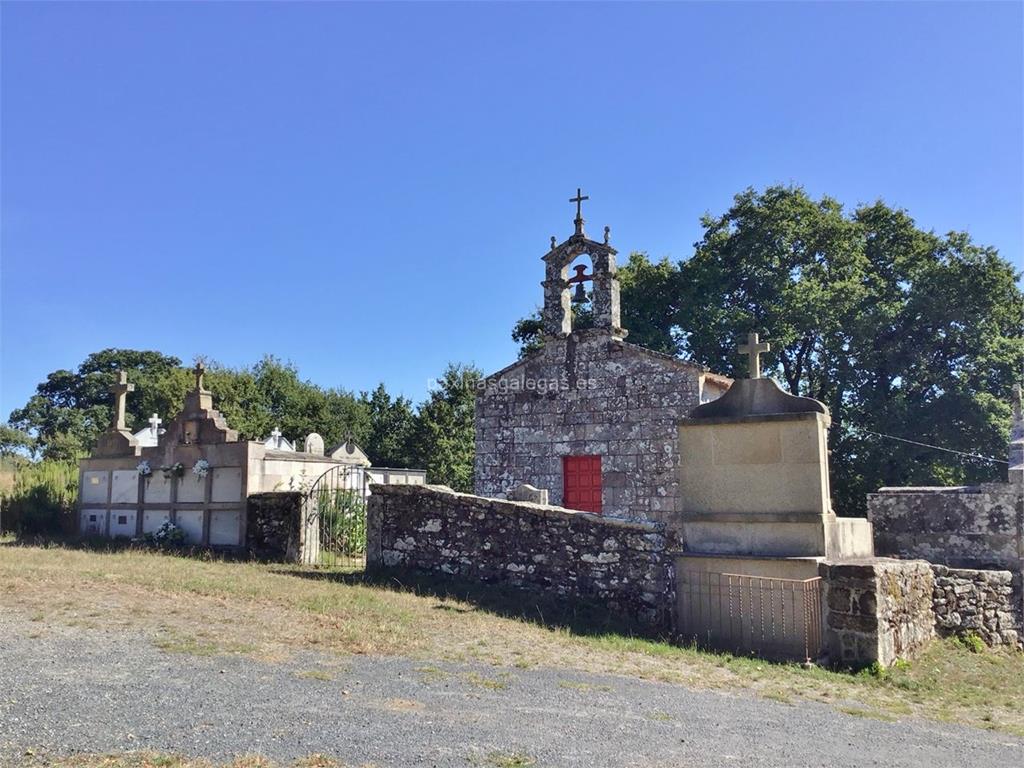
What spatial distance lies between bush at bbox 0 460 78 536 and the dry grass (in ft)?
22.3

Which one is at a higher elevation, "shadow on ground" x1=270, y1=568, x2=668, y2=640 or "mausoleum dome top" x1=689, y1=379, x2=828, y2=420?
"mausoleum dome top" x1=689, y1=379, x2=828, y2=420

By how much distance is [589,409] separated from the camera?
1709 cm

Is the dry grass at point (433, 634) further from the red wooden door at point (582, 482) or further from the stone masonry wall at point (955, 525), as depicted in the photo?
the red wooden door at point (582, 482)

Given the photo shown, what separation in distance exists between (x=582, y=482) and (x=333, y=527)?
5522 mm

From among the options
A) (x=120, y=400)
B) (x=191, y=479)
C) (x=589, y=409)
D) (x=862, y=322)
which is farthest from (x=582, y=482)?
(x=862, y=322)

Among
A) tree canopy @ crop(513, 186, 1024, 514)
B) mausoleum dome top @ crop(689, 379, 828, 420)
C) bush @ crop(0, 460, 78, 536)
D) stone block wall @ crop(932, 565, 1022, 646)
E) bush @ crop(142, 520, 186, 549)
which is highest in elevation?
tree canopy @ crop(513, 186, 1024, 514)

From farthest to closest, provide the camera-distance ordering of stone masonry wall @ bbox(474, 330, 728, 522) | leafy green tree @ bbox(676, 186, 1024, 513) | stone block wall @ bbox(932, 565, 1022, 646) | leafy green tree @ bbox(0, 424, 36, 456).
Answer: leafy green tree @ bbox(0, 424, 36, 456)
leafy green tree @ bbox(676, 186, 1024, 513)
stone masonry wall @ bbox(474, 330, 728, 522)
stone block wall @ bbox(932, 565, 1022, 646)

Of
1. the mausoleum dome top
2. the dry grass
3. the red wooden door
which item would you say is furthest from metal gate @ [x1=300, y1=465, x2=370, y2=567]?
the mausoleum dome top

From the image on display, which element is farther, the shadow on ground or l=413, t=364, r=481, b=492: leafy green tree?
l=413, t=364, r=481, b=492: leafy green tree

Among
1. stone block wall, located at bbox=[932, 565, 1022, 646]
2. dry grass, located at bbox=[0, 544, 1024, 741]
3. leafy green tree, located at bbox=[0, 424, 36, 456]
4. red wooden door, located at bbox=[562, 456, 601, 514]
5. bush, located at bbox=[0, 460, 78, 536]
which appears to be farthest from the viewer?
leafy green tree, located at bbox=[0, 424, 36, 456]

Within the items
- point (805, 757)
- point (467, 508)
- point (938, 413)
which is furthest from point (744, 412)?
point (938, 413)

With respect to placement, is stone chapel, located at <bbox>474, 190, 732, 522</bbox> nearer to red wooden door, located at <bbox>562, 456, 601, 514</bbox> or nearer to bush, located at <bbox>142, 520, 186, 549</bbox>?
red wooden door, located at <bbox>562, 456, 601, 514</bbox>

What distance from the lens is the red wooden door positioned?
55.1 ft

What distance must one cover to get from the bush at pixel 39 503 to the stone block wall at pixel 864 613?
15456 millimetres
